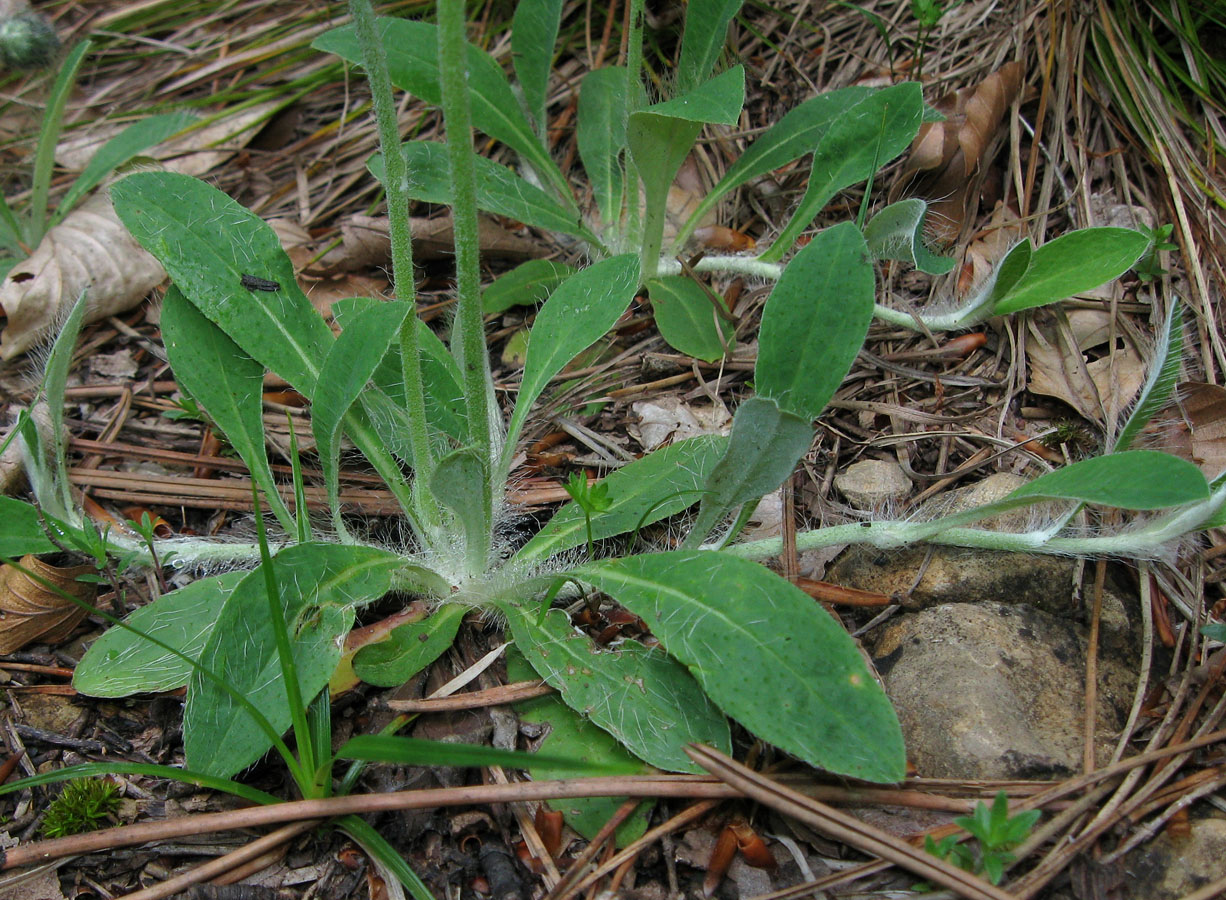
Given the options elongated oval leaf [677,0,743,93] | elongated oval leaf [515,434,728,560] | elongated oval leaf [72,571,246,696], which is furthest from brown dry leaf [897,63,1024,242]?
elongated oval leaf [72,571,246,696]

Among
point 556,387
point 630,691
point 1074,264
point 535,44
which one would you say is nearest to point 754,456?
point 630,691

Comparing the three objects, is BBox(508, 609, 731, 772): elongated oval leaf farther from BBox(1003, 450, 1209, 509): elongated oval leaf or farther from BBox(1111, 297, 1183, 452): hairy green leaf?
BBox(1111, 297, 1183, 452): hairy green leaf

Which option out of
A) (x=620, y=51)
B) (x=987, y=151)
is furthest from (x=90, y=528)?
(x=987, y=151)

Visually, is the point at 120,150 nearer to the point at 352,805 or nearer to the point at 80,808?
the point at 80,808

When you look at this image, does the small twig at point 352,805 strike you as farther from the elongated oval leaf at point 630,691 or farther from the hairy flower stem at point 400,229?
the hairy flower stem at point 400,229

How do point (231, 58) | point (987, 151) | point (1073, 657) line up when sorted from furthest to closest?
point (231, 58)
point (987, 151)
point (1073, 657)

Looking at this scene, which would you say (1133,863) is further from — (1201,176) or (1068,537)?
(1201,176)
